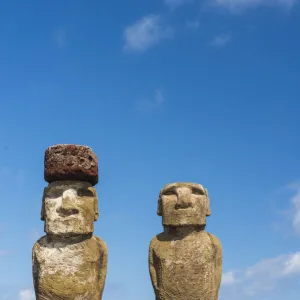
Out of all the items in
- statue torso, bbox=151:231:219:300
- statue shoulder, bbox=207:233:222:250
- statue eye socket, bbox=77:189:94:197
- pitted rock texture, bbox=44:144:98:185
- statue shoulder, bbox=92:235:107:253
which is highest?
pitted rock texture, bbox=44:144:98:185

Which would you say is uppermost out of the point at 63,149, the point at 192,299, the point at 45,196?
the point at 63,149

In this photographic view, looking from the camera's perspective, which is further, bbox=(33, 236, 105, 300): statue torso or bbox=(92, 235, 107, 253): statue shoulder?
bbox=(92, 235, 107, 253): statue shoulder

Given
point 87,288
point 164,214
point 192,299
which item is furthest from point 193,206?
point 87,288

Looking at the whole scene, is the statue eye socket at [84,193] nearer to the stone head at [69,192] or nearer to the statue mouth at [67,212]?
the stone head at [69,192]

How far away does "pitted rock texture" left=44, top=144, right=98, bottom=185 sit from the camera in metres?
10.8

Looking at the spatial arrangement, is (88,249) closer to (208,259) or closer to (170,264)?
(170,264)

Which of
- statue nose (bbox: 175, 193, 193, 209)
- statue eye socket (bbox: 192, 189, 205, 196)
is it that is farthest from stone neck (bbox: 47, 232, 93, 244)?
statue eye socket (bbox: 192, 189, 205, 196)

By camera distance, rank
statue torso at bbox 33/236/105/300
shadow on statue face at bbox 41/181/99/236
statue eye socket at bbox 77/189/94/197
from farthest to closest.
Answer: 1. statue eye socket at bbox 77/189/94/197
2. shadow on statue face at bbox 41/181/99/236
3. statue torso at bbox 33/236/105/300

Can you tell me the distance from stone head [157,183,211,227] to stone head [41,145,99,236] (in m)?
1.34

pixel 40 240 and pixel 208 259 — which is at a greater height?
pixel 40 240

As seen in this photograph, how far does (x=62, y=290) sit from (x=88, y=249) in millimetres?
893

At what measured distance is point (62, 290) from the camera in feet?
33.8

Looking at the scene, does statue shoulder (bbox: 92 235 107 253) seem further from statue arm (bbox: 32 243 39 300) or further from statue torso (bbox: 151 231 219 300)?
statue arm (bbox: 32 243 39 300)

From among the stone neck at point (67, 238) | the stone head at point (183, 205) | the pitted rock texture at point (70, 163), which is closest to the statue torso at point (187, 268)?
the stone head at point (183, 205)
